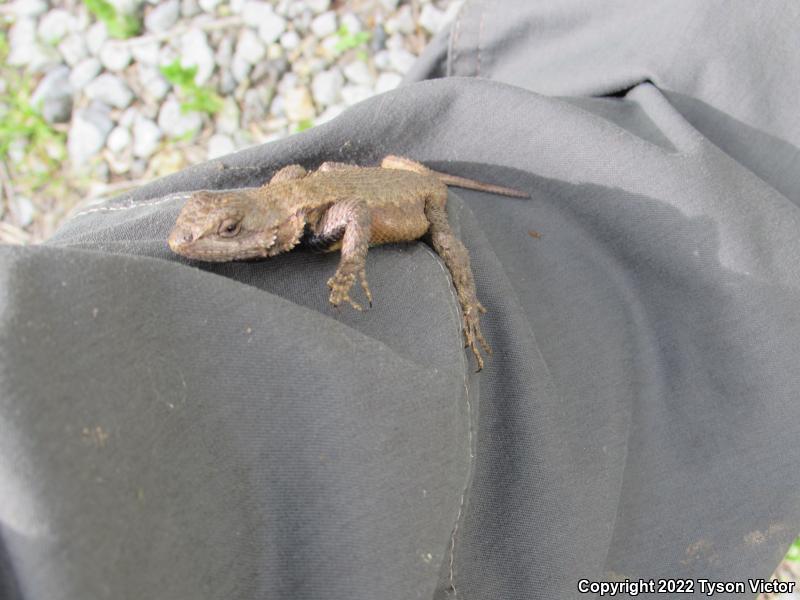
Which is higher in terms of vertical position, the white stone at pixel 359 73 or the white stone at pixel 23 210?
the white stone at pixel 359 73

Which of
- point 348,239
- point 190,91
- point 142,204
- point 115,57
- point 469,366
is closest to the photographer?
point 469,366

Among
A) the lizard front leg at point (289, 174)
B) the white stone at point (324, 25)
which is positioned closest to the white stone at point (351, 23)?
the white stone at point (324, 25)

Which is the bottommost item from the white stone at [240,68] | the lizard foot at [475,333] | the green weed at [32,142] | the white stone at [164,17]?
the green weed at [32,142]

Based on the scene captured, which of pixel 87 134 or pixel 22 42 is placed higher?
pixel 22 42

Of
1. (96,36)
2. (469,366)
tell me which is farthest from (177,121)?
(469,366)

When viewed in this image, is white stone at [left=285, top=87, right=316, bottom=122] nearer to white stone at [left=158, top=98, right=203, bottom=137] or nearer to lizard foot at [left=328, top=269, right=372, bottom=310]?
white stone at [left=158, top=98, right=203, bottom=137]

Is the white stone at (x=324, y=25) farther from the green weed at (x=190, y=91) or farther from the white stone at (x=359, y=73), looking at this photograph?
the green weed at (x=190, y=91)

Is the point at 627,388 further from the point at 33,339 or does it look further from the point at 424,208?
the point at 33,339

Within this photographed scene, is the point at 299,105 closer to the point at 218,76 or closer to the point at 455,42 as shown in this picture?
the point at 218,76
